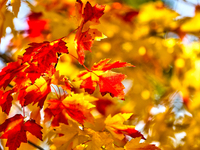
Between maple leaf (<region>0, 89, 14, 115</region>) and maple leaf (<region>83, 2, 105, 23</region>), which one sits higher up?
maple leaf (<region>83, 2, 105, 23</region>)

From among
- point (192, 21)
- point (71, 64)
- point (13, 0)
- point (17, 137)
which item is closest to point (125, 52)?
point (71, 64)

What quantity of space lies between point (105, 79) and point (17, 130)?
29 centimetres

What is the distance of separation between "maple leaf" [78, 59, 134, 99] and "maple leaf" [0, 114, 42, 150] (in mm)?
186

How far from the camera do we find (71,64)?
2109 mm

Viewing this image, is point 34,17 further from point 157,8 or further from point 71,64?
point 157,8

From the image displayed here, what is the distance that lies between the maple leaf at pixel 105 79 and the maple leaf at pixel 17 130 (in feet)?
0.61

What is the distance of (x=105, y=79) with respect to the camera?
2.40 ft

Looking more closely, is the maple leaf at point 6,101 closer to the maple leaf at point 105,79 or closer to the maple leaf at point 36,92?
the maple leaf at point 36,92

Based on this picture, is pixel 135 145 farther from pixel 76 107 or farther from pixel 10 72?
pixel 10 72

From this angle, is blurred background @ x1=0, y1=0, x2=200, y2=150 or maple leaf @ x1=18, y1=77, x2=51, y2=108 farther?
blurred background @ x1=0, y1=0, x2=200, y2=150

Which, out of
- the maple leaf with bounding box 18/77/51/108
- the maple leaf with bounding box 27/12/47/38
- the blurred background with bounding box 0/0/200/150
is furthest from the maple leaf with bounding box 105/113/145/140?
the maple leaf with bounding box 27/12/47/38

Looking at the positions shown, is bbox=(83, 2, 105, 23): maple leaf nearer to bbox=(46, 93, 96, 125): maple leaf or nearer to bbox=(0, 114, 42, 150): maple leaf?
bbox=(46, 93, 96, 125): maple leaf

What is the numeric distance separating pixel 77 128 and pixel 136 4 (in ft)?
8.88

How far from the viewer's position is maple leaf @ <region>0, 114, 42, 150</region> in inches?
26.9
